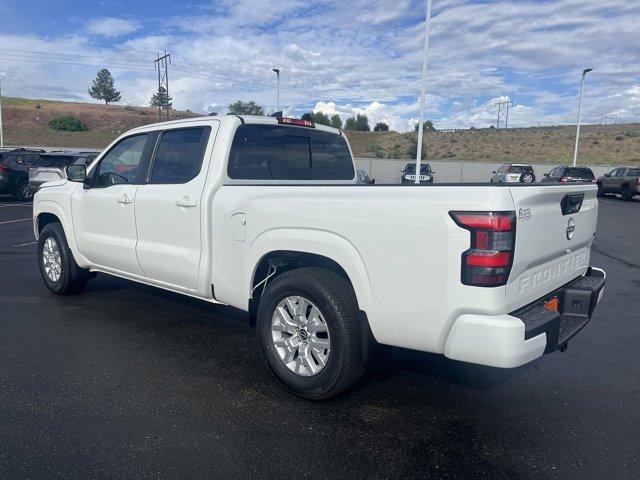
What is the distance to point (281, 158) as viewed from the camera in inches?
196

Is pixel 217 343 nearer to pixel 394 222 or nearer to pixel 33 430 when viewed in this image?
pixel 33 430

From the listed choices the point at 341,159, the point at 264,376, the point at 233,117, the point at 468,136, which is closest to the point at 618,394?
the point at 264,376

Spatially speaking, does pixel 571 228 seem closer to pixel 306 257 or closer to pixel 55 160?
pixel 306 257

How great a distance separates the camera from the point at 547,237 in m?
3.34

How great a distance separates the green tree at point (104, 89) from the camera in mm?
101375

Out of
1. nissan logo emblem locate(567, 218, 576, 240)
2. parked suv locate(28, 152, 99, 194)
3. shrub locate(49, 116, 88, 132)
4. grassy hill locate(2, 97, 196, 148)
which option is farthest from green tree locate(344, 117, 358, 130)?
nissan logo emblem locate(567, 218, 576, 240)

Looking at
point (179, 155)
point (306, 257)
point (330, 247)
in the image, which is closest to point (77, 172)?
point (179, 155)

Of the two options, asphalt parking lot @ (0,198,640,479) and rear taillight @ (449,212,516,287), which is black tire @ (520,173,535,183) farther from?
rear taillight @ (449,212,516,287)

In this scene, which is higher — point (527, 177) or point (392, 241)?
point (392, 241)

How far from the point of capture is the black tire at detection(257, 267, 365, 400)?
3.46m

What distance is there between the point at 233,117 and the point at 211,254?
1188mm

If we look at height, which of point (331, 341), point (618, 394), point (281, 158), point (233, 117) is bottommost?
point (618, 394)

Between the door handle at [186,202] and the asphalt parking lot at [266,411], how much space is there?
4.12 feet

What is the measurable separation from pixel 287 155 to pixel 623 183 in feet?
88.0
